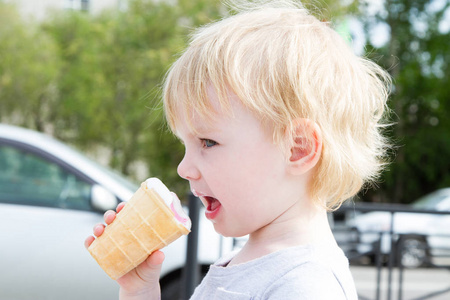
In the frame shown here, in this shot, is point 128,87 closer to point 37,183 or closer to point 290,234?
point 37,183

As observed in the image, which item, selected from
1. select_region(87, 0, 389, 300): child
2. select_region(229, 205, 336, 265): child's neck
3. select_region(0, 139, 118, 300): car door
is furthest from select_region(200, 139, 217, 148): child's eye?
select_region(0, 139, 118, 300): car door

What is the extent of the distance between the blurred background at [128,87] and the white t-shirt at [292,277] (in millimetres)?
15112

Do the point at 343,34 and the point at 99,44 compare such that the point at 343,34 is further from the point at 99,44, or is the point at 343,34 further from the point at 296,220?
the point at 99,44

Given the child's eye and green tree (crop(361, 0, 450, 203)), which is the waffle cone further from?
green tree (crop(361, 0, 450, 203))

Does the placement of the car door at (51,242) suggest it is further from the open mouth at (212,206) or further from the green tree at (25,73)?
the green tree at (25,73)

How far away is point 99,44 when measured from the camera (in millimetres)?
18359

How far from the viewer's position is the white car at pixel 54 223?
4.14 m

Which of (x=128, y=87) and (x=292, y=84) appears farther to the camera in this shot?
(x=128, y=87)

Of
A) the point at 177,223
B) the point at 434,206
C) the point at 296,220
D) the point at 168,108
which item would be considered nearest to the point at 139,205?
the point at 177,223

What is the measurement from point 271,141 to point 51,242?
3384 millimetres

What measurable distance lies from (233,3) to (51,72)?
18.9 metres

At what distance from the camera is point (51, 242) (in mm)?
4188

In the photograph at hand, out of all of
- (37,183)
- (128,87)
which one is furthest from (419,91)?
(37,183)

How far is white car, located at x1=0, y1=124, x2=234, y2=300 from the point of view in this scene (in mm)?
4141
